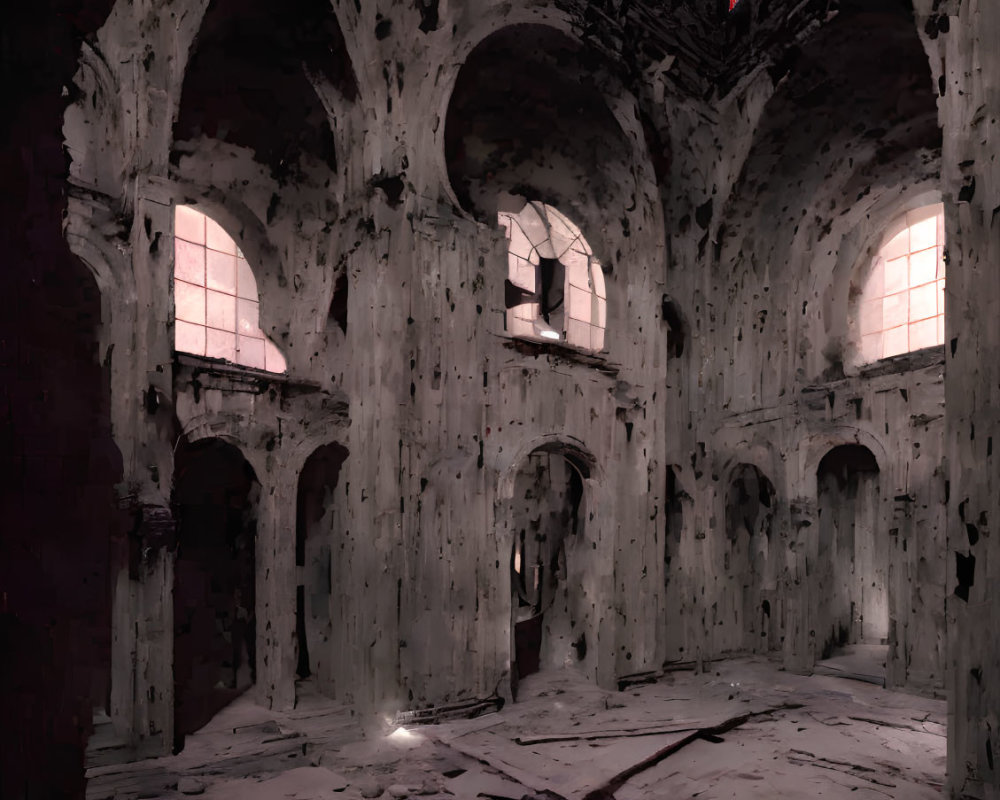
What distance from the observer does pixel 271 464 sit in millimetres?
9062

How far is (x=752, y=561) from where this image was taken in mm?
11281

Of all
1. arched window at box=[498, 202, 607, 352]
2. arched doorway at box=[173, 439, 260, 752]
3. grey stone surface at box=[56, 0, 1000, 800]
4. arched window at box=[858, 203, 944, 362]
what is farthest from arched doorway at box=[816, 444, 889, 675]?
arched doorway at box=[173, 439, 260, 752]

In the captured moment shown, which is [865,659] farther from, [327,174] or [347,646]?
[327,174]

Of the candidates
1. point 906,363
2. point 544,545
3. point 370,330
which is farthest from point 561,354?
point 906,363

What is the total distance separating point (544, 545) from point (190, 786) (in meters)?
6.22

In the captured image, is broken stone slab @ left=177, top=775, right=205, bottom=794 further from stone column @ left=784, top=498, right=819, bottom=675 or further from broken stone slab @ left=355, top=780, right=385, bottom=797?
stone column @ left=784, top=498, right=819, bottom=675

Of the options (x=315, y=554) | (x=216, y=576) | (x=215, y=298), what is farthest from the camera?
(x=315, y=554)

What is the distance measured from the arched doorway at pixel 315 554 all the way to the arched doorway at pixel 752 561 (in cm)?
615

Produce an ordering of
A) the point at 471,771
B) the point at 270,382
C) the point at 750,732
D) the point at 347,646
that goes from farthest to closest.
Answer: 1. the point at 270,382
2. the point at 347,646
3. the point at 750,732
4. the point at 471,771

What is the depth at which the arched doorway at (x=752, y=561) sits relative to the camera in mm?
10789

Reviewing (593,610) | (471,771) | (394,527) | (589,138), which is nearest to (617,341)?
(589,138)

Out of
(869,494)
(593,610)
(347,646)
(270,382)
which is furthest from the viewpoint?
(869,494)

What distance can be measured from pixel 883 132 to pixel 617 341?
465 centimetres

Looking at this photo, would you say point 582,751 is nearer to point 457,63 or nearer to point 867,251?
point 457,63
